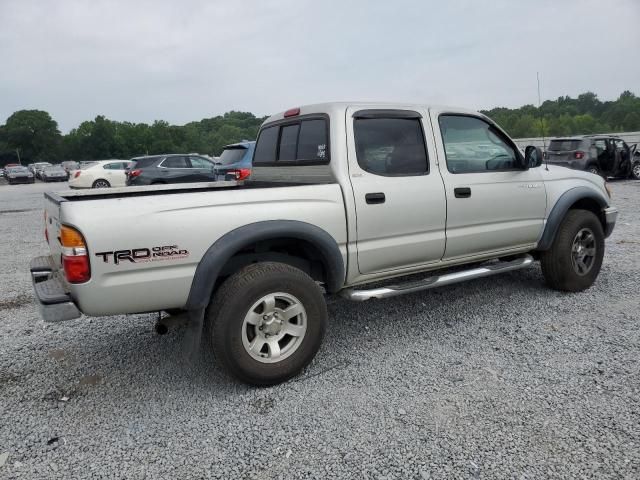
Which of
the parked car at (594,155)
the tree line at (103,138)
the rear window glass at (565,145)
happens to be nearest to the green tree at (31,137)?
the tree line at (103,138)

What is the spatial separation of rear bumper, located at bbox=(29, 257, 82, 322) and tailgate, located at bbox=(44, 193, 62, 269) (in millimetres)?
107

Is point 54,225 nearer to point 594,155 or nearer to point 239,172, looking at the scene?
point 239,172

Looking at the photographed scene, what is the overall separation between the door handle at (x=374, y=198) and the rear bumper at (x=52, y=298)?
2.02 metres

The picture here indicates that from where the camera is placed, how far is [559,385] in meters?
3.11

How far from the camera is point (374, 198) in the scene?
3.54 m

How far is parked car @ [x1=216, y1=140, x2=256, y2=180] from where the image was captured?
10703 millimetres

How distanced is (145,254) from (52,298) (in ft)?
2.15

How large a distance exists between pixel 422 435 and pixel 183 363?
6.16 ft

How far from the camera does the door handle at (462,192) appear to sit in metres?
3.94

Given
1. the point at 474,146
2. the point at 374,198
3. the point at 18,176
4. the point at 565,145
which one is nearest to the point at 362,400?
the point at 374,198

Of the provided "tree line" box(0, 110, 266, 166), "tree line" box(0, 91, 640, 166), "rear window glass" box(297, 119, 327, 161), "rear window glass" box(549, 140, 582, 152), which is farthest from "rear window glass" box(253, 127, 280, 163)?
"tree line" box(0, 110, 266, 166)

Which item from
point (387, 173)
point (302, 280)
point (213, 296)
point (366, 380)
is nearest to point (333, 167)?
point (387, 173)

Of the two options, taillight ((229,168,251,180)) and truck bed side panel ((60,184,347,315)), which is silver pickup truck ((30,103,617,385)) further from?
taillight ((229,168,251,180))

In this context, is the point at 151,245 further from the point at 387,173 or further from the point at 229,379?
the point at 387,173
